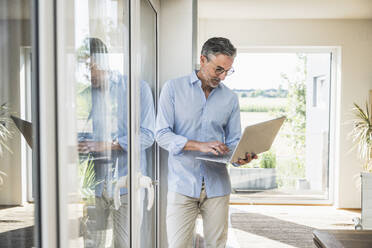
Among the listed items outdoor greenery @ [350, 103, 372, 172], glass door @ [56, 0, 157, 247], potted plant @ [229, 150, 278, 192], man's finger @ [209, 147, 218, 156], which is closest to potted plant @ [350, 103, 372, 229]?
outdoor greenery @ [350, 103, 372, 172]

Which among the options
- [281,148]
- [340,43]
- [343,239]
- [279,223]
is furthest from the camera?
[281,148]

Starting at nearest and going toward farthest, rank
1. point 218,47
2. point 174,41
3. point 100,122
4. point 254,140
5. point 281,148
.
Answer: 1. point 100,122
2. point 254,140
3. point 218,47
4. point 174,41
5. point 281,148

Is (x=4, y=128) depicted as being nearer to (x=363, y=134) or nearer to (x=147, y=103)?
(x=147, y=103)

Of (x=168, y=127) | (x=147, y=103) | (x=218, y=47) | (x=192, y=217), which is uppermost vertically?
(x=218, y=47)

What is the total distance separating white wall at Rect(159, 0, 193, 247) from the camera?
2.61 m

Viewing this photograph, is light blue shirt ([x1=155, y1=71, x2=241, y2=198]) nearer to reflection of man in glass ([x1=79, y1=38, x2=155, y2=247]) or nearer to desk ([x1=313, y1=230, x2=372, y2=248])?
reflection of man in glass ([x1=79, y1=38, x2=155, y2=247])

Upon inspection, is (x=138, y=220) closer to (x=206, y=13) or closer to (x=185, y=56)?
(x=185, y=56)

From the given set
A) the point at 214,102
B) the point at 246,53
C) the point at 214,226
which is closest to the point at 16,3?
the point at 214,102

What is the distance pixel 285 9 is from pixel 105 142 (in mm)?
3996

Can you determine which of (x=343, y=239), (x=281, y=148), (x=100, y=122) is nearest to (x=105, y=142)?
(x=100, y=122)

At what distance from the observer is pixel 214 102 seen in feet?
6.63

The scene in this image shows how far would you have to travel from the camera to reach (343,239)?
1.40 meters

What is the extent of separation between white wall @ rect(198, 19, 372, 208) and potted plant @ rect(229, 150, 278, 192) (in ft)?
2.85

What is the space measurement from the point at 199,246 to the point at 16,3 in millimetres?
3297
